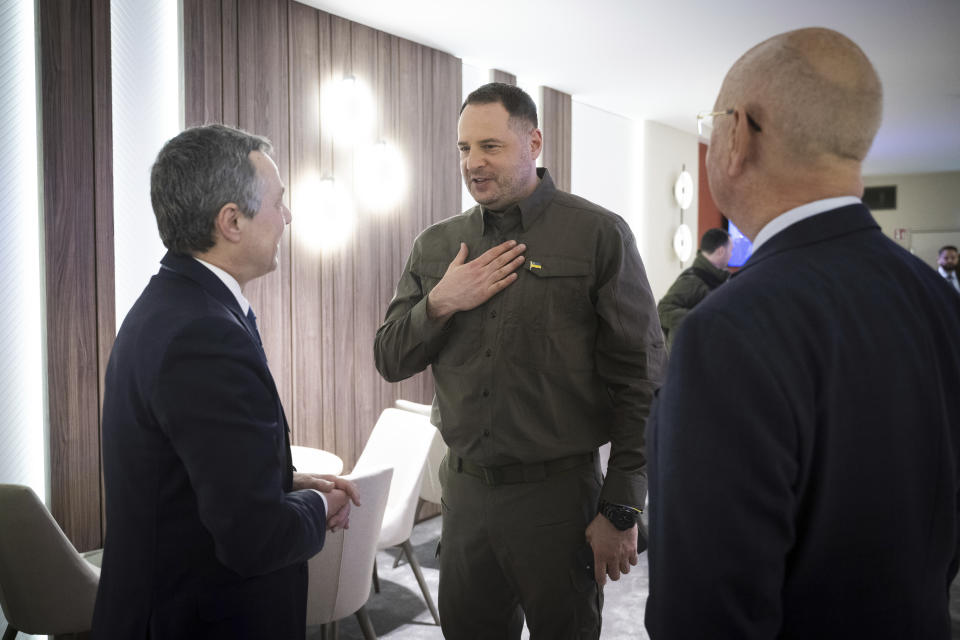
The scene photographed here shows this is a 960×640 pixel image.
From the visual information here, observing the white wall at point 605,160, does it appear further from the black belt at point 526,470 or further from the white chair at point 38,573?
the white chair at point 38,573

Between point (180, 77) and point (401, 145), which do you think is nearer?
point (180, 77)

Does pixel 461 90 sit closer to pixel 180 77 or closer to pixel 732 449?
pixel 180 77

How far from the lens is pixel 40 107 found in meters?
2.71

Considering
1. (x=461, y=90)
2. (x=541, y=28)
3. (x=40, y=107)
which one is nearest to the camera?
(x=40, y=107)

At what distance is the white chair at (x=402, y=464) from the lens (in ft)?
9.57

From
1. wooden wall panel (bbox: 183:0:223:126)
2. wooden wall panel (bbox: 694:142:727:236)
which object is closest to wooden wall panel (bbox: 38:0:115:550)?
wooden wall panel (bbox: 183:0:223:126)

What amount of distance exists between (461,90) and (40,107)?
276 cm

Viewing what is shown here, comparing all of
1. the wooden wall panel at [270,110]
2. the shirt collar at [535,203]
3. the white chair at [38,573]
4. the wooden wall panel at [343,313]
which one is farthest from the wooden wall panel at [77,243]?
the shirt collar at [535,203]

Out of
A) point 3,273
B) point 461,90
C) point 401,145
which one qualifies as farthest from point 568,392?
point 461,90

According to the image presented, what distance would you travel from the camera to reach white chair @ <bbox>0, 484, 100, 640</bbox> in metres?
1.93

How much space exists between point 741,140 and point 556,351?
0.90 m

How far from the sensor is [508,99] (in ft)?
5.81

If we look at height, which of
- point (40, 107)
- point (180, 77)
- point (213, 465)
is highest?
point (180, 77)

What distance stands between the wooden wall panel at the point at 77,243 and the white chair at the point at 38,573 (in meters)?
0.94
